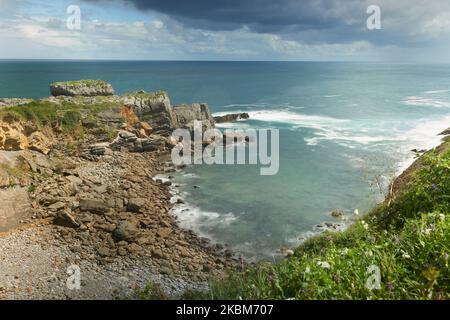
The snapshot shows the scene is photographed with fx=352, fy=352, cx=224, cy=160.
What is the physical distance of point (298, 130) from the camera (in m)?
56.2

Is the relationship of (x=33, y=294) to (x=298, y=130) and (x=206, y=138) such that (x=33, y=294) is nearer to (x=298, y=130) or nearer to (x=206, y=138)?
(x=206, y=138)

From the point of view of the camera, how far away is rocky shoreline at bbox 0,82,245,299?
1684 cm

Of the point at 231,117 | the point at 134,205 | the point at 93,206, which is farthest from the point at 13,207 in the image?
the point at 231,117

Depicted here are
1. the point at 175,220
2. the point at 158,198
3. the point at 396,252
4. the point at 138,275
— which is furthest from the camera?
the point at 158,198

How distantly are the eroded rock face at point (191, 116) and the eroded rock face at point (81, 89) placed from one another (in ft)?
35.8

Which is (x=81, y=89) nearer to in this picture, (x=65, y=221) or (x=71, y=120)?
(x=71, y=120)

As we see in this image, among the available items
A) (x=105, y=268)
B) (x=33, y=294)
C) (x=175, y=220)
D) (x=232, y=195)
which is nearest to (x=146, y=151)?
(x=232, y=195)

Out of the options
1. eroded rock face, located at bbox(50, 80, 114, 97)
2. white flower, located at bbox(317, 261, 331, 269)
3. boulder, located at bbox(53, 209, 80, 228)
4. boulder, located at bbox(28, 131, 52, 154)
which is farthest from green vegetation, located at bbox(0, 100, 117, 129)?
white flower, located at bbox(317, 261, 331, 269)

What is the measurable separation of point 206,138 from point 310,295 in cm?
4166

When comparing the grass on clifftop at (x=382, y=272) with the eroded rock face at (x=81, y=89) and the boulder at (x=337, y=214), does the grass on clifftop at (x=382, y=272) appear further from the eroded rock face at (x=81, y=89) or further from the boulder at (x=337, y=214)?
the eroded rock face at (x=81, y=89)

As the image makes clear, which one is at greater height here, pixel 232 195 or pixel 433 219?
pixel 433 219
